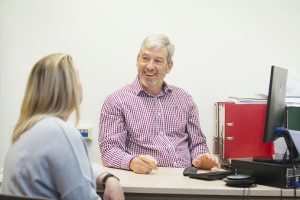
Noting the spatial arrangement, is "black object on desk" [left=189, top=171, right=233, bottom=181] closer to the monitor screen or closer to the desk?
the desk

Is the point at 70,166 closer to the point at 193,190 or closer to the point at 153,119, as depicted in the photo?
the point at 193,190

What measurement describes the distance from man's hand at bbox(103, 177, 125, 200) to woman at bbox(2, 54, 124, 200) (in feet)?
0.82

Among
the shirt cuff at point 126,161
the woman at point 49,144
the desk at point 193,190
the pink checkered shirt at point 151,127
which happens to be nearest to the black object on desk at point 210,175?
the desk at point 193,190

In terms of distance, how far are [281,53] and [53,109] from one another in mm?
1845

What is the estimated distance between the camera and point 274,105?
1687mm

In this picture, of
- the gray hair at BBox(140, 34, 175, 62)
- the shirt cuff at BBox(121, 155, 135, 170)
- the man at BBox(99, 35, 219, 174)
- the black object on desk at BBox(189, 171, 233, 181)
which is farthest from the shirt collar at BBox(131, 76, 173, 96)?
the black object on desk at BBox(189, 171, 233, 181)

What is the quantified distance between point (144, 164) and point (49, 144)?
702 mm

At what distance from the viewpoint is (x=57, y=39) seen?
2613 mm

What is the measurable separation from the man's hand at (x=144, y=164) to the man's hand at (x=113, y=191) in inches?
9.8

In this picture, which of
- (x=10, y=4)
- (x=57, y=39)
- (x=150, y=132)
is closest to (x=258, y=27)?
(x=150, y=132)

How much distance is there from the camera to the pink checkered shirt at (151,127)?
212 cm

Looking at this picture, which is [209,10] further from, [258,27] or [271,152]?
[271,152]

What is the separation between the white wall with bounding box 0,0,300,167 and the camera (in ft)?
8.55

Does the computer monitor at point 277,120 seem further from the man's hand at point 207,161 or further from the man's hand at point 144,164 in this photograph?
the man's hand at point 144,164
